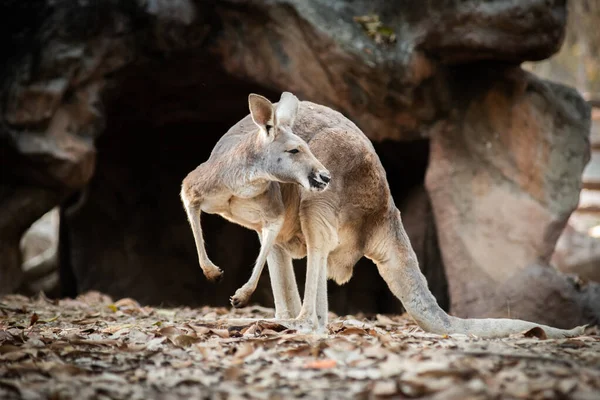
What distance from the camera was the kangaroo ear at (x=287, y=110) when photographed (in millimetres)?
4898

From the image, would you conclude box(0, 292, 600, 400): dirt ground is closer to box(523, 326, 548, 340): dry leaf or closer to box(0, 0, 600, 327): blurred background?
box(523, 326, 548, 340): dry leaf

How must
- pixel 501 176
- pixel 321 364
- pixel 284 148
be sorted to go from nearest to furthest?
pixel 321 364, pixel 284 148, pixel 501 176

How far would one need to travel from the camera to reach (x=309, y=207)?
15.9 ft

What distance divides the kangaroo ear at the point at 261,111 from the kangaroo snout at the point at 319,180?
0.49 m

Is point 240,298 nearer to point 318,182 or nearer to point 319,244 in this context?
point 319,244

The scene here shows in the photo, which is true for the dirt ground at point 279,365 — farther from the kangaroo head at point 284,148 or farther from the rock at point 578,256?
the rock at point 578,256

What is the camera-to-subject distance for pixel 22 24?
8281mm

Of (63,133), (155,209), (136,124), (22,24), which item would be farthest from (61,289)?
(22,24)

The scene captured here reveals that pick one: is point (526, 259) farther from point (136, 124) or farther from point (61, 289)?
point (61, 289)

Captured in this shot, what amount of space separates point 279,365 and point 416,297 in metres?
1.79

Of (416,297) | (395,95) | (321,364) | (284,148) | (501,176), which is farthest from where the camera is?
(501,176)

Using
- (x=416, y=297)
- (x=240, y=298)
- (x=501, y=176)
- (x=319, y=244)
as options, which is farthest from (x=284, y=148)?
(x=501, y=176)

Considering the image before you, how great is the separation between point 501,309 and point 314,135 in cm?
394

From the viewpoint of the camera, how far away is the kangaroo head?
4.63m
